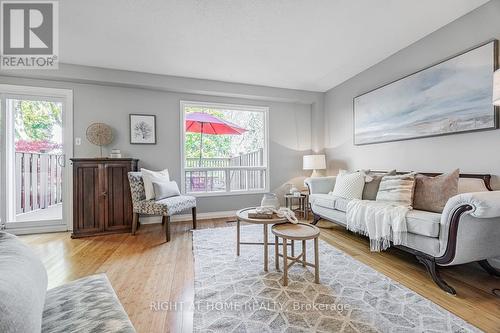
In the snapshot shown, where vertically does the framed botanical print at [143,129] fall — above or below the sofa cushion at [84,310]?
above

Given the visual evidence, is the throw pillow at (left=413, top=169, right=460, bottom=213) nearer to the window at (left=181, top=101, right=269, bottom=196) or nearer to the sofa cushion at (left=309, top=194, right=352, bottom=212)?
the sofa cushion at (left=309, top=194, right=352, bottom=212)

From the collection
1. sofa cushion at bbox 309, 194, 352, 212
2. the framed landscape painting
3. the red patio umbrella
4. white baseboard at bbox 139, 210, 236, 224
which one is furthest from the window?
the framed landscape painting

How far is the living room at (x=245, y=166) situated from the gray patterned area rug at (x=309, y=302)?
0.05 ft

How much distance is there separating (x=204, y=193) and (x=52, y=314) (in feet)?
10.8

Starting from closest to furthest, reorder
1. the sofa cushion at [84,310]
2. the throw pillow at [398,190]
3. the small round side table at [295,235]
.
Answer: the sofa cushion at [84,310], the small round side table at [295,235], the throw pillow at [398,190]

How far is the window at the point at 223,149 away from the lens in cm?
400

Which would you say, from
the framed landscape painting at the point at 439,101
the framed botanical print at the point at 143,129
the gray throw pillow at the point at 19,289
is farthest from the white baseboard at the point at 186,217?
the gray throw pillow at the point at 19,289

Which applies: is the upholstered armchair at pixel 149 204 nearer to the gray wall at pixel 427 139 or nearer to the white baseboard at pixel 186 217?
the white baseboard at pixel 186 217

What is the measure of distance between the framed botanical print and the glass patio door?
95 centimetres

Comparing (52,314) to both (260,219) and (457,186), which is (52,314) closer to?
(260,219)

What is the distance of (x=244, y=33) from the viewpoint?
8.15 ft

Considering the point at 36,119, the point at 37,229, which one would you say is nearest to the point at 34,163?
the point at 36,119

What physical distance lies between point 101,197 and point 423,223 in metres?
3.79

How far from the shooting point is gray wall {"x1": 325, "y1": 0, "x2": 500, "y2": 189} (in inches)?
82.9
